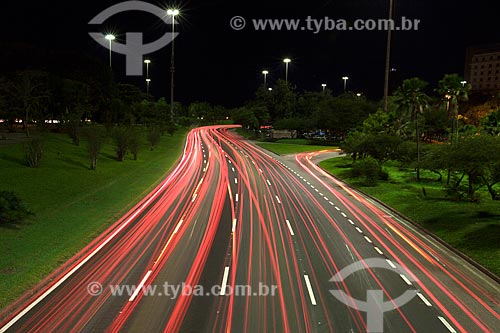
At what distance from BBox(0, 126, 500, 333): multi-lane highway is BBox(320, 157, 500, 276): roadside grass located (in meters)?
0.98

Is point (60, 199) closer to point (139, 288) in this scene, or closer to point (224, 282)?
point (139, 288)

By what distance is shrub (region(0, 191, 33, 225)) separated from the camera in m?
18.0

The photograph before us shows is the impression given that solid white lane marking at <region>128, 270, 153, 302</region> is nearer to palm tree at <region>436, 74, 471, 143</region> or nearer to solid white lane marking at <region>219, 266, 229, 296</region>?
solid white lane marking at <region>219, 266, 229, 296</region>

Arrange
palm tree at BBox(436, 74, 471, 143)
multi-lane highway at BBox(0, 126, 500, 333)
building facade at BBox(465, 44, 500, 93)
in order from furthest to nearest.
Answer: building facade at BBox(465, 44, 500, 93) → palm tree at BBox(436, 74, 471, 143) → multi-lane highway at BBox(0, 126, 500, 333)

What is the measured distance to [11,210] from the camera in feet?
60.0

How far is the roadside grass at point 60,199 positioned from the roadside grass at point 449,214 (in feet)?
54.9

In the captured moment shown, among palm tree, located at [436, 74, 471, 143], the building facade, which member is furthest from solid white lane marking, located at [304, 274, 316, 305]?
the building facade

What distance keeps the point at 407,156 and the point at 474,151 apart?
17608 mm

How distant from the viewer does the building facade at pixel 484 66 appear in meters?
147

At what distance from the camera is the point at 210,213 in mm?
22578

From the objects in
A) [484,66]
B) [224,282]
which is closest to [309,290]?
[224,282]

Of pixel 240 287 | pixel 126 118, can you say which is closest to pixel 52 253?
pixel 240 287

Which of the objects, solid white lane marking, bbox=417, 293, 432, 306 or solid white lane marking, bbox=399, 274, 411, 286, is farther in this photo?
solid white lane marking, bbox=399, 274, 411, 286

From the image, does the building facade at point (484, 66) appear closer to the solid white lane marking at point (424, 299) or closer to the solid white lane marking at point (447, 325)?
the solid white lane marking at point (424, 299)
